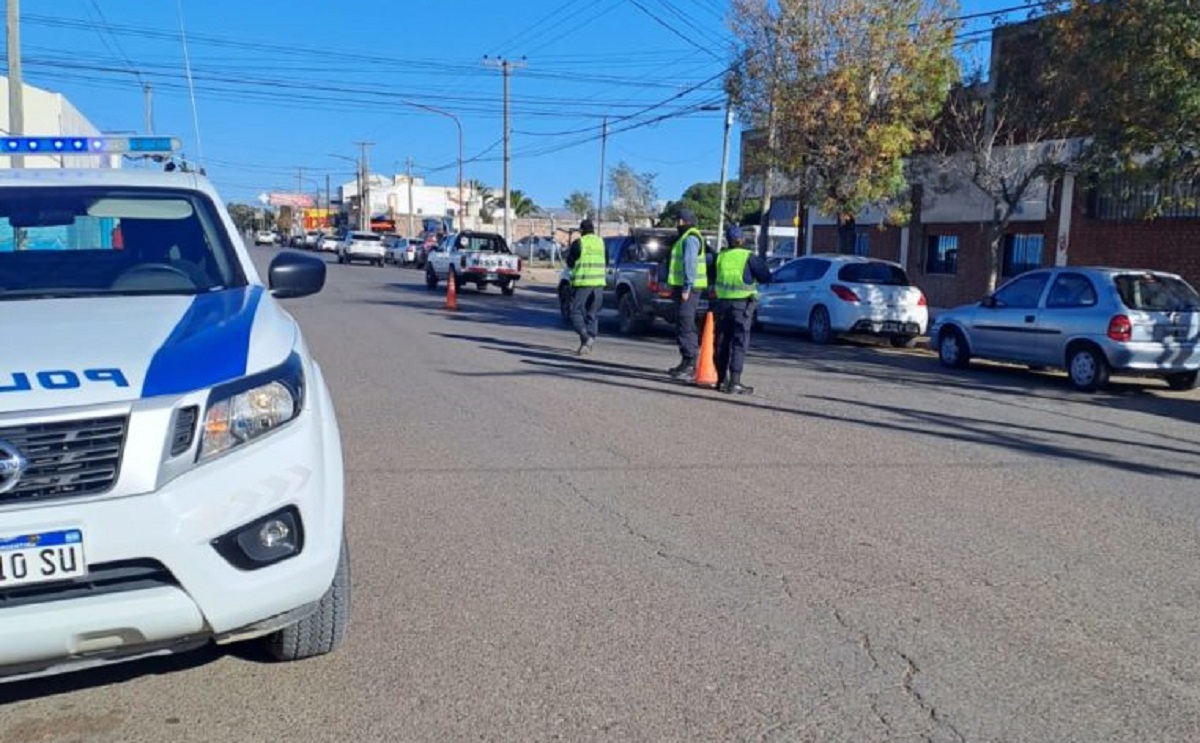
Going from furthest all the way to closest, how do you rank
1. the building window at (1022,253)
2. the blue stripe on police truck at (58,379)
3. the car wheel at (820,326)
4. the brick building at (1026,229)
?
1. the building window at (1022,253)
2. the brick building at (1026,229)
3. the car wheel at (820,326)
4. the blue stripe on police truck at (58,379)

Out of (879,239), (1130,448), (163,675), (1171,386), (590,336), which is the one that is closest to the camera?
(163,675)

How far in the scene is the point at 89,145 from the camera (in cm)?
609

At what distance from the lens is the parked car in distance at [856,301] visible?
58.3 ft

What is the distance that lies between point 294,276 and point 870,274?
47.3ft

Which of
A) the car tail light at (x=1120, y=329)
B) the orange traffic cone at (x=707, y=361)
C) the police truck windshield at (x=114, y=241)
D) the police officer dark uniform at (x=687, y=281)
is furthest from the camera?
the car tail light at (x=1120, y=329)

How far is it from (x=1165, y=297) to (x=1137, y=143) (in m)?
2.28

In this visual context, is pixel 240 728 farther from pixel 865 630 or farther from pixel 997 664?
pixel 997 664

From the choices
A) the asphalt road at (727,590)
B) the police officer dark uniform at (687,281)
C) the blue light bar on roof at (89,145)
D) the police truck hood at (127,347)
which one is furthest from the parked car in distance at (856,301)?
the police truck hood at (127,347)

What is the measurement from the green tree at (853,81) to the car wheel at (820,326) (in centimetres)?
301

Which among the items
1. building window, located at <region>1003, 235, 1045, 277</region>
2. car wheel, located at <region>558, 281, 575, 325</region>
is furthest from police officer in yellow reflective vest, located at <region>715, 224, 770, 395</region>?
building window, located at <region>1003, 235, 1045, 277</region>

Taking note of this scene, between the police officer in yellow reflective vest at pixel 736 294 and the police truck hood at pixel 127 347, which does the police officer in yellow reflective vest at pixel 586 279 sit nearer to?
the police officer in yellow reflective vest at pixel 736 294

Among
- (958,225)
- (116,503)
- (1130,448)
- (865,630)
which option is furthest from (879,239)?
(116,503)

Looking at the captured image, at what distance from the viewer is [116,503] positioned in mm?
3057

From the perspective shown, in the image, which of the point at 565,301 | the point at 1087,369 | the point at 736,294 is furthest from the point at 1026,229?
the point at 736,294
